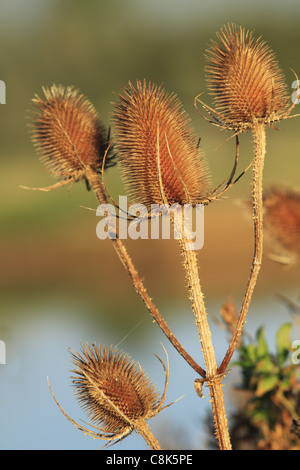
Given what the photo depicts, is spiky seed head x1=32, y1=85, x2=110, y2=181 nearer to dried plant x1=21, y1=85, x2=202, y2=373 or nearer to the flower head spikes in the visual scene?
dried plant x1=21, y1=85, x2=202, y2=373

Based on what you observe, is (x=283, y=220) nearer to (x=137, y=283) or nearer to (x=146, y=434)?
(x=137, y=283)

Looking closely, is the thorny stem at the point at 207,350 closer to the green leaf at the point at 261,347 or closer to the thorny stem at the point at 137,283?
the thorny stem at the point at 137,283

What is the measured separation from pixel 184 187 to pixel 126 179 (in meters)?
0.16

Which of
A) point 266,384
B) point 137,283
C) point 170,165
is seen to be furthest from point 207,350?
point 266,384

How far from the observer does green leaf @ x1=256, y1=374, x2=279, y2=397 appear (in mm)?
1940

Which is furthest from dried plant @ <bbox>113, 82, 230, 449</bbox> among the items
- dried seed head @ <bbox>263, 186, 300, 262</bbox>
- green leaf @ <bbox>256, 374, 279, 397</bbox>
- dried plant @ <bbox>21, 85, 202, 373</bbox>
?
green leaf @ <bbox>256, 374, 279, 397</bbox>

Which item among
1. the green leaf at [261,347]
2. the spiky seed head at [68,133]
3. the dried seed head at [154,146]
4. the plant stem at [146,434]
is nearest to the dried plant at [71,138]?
the spiky seed head at [68,133]

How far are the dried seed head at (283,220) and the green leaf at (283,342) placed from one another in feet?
1.47

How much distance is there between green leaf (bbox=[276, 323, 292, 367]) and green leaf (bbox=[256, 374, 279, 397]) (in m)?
0.06

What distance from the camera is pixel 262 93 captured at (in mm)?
1312

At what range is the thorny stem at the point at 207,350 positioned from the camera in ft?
3.89

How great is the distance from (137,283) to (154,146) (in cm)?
31
